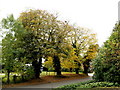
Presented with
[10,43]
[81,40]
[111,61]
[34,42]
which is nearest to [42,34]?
[34,42]

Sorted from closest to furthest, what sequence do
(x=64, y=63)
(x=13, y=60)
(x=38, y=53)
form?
(x=13, y=60)
(x=38, y=53)
(x=64, y=63)

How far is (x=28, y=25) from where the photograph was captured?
54.2 ft

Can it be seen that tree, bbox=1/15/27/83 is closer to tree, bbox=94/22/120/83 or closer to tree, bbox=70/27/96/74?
tree, bbox=94/22/120/83

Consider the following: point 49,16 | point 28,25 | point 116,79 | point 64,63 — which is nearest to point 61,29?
point 49,16

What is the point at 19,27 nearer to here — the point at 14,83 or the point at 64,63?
the point at 14,83

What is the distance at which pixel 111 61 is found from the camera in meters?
7.38

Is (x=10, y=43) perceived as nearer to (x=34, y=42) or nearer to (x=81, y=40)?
(x=34, y=42)

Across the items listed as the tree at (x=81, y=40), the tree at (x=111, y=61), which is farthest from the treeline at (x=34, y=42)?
the tree at (x=111, y=61)

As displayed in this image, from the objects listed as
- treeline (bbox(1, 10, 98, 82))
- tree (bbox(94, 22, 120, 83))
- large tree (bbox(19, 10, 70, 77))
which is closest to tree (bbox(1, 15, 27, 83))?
treeline (bbox(1, 10, 98, 82))

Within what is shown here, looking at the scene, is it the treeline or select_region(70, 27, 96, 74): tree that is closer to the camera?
the treeline

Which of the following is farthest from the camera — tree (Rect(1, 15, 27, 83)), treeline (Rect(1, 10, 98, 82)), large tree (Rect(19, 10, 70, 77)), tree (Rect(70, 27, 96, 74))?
tree (Rect(70, 27, 96, 74))

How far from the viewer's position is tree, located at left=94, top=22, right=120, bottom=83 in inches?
270

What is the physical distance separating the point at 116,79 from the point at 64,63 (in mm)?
11602

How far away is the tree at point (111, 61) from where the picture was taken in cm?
686
